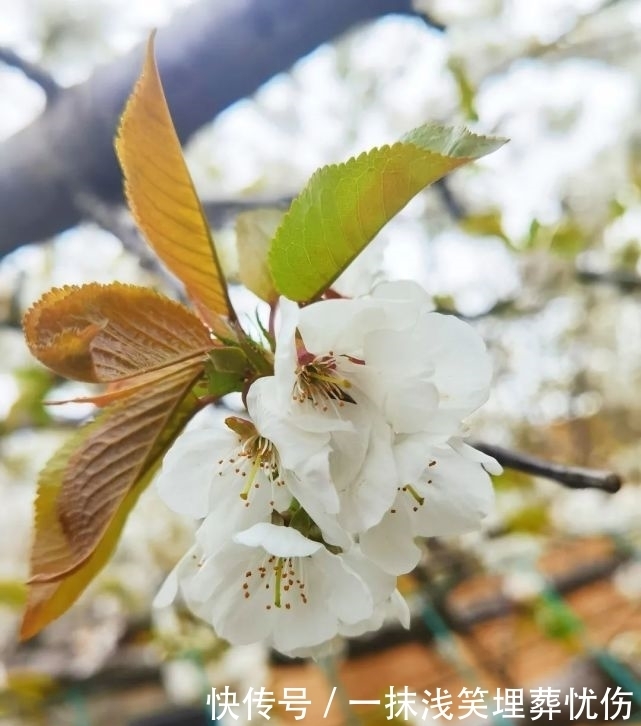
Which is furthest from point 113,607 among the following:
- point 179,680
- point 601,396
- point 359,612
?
point 359,612

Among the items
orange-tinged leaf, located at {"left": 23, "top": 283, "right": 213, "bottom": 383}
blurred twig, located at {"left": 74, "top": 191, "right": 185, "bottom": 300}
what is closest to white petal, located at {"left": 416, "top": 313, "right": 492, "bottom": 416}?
orange-tinged leaf, located at {"left": 23, "top": 283, "right": 213, "bottom": 383}

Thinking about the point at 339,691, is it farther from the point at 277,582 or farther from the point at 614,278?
the point at 277,582

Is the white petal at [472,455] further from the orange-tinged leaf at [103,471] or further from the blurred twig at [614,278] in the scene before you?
the blurred twig at [614,278]

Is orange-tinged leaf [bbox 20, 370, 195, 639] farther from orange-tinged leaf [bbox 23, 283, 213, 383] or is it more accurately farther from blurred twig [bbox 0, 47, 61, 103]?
blurred twig [bbox 0, 47, 61, 103]

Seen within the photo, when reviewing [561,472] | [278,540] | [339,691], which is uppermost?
[278,540]

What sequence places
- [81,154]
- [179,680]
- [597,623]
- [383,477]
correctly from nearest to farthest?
[383,477], [81,154], [179,680], [597,623]

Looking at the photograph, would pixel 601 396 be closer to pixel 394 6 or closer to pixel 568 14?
pixel 568 14

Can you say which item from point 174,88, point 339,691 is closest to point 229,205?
point 174,88

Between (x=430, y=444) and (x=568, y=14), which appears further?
(x=568, y=14)
